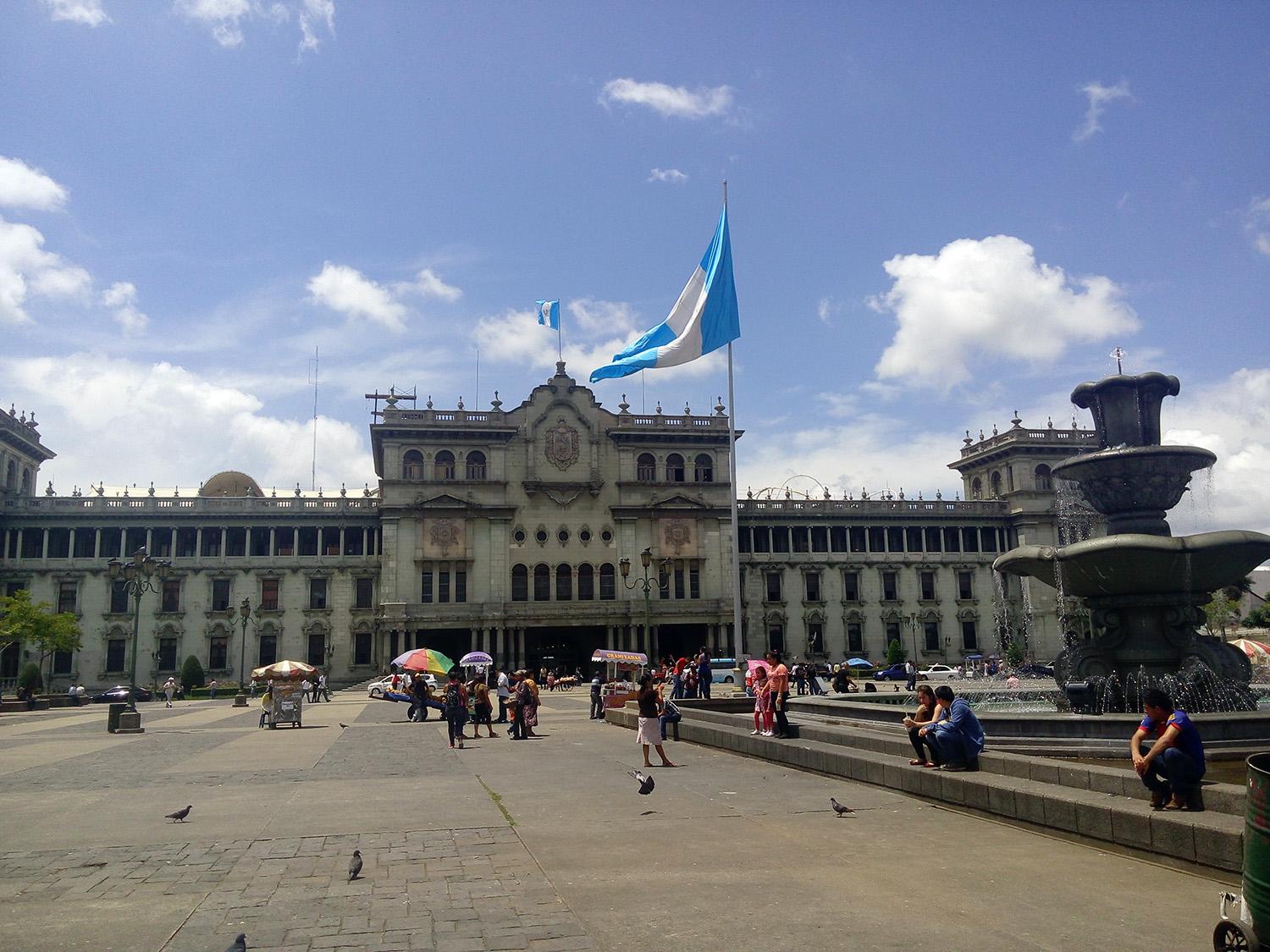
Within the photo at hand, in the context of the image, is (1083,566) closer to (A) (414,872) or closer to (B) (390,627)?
(A) (414,872)

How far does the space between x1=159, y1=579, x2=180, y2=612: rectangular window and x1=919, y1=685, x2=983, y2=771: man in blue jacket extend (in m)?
62.1

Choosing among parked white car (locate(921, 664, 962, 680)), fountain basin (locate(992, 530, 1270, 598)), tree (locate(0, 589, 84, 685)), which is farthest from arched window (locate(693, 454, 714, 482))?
fountain basin (locate(992, 530, 1270, 598))

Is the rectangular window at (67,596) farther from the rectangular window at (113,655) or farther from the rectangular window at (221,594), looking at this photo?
the rectangular window at (221,594)

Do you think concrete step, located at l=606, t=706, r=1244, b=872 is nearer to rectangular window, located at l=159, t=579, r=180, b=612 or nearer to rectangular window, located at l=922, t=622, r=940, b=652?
rectangular window, located at l=159, t=579, r=180, b=612

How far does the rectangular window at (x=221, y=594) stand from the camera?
214ft

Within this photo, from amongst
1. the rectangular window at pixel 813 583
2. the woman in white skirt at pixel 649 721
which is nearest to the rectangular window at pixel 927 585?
the rectangular window at pixel 813 583

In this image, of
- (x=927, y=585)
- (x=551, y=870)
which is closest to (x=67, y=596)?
(x=927, y=585)

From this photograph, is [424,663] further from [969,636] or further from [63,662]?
[969,636]

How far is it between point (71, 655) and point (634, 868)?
212ft

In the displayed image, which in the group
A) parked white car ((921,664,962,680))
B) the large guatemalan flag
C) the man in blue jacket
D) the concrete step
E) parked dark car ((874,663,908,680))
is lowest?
parked dark car ((874,663,908,680))

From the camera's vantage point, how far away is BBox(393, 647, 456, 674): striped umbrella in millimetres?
38750

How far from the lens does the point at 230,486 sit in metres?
76.6

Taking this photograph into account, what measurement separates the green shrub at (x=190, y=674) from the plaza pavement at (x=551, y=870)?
44.0 metres

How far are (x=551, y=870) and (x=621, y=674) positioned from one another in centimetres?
4770
